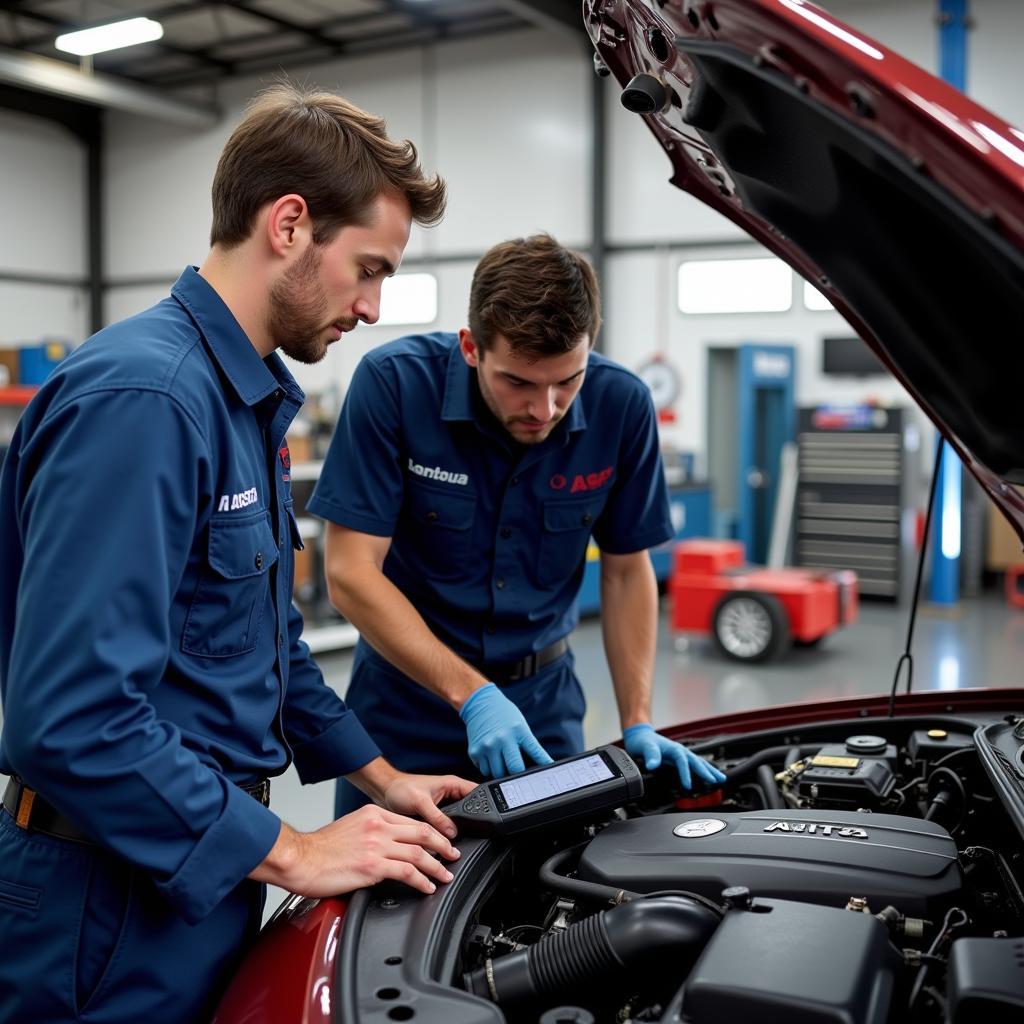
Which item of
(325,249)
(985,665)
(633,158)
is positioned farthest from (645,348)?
(325,249)

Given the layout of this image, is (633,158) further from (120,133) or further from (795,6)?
(795,6)

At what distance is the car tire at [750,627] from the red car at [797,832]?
3896mm

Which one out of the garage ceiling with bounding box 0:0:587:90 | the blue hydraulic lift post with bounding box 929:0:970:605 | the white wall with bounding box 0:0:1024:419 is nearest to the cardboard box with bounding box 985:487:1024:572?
the blue hydraulic lift post with bounding box 929:0:970:605

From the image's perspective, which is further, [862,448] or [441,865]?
[862,448]

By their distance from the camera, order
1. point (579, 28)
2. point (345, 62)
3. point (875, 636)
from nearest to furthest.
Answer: point (875, 636)
point (579, 28)
point (345, 62)

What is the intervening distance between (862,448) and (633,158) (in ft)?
10.2

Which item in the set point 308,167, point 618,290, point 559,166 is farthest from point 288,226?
point 559,166

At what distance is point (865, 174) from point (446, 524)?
101cm

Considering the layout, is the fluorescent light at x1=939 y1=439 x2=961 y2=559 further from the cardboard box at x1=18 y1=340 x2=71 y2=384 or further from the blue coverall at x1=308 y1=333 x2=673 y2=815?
the cardboard box at x1=18 y1=340 x2=71 y2=384

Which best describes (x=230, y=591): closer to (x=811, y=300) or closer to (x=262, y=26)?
(x=811, y=300)

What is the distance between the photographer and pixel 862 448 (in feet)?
22.9

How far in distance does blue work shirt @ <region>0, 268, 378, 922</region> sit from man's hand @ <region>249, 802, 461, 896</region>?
0.14 ft

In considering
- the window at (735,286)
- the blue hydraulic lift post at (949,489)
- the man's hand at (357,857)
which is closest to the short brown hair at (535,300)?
the man's hand at (357,857)

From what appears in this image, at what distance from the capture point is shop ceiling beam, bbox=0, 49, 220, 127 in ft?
27.1
